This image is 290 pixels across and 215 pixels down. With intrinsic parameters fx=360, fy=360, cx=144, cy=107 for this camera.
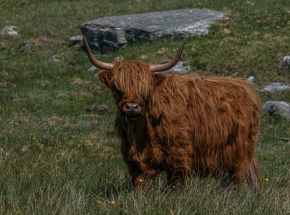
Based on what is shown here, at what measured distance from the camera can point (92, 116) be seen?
10.5 m

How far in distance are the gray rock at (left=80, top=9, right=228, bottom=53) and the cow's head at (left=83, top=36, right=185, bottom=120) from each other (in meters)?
13.1

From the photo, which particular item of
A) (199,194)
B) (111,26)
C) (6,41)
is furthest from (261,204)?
(6,41)

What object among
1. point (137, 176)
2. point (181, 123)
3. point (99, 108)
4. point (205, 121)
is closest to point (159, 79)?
point (181, 123)

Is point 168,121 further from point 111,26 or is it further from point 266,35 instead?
point 111,26

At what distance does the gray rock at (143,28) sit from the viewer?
679 inches

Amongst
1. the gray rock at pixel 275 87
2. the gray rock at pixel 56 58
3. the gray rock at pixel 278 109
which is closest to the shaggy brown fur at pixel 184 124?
the gray rock at pixel 278 109

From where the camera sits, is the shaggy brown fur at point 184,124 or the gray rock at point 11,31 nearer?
the shaggy brown fur at point 184,124

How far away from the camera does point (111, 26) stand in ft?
58.6

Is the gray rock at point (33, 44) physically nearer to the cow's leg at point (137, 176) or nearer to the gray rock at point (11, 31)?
the gray rock at point (11, 31)

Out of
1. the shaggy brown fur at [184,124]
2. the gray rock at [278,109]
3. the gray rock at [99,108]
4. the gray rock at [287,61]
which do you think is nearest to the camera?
the shaggy brown fur at [184,124]

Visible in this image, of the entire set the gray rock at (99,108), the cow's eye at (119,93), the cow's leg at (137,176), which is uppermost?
the cow's eye at (119,93)

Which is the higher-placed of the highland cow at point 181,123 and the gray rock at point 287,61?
the highland cow at point 181,123

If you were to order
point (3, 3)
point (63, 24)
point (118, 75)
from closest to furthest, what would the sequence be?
point (118, 75) → point (63, 24) → point (3, 3)

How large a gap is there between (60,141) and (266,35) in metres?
11.4
